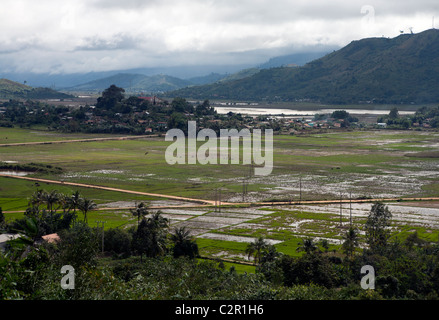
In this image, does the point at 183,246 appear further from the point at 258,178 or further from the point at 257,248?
the point at 258,178

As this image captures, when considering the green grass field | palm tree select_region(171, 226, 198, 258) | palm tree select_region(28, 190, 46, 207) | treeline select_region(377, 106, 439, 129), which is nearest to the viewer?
palm tree select_region(171, 226, 198, 258)

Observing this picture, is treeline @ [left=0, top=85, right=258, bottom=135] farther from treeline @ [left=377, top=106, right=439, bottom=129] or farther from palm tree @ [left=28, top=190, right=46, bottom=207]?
palm tree @ [left=28, top=190, right=46, bottom=207]

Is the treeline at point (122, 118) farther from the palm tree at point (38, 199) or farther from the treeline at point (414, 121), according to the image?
the palm tree at point (38, 199)

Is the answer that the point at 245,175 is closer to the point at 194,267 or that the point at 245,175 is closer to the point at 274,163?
the point at 274,163

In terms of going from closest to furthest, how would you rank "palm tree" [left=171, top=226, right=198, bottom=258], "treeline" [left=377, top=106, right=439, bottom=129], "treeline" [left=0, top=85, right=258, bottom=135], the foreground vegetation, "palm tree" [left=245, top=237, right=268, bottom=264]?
the foreground vegetation → "palm tree" [left=245, top=237, right=268, bottom=264] → "palm tree" [left=171, top=226, right=198, bottom=258] → "treeline" [left=0, top=85, right=258, bottom=135] → "treeline" [left=377, top=106, right=439, bottom=129]

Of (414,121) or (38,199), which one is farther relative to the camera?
(414,121)

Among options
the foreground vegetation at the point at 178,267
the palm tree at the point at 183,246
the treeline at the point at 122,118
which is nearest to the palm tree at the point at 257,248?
the foreground vegetation at the point at 178,267

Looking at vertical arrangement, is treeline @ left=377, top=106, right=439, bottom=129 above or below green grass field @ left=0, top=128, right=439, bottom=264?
above

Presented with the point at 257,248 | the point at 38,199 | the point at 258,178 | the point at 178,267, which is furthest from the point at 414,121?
the point at 178,267

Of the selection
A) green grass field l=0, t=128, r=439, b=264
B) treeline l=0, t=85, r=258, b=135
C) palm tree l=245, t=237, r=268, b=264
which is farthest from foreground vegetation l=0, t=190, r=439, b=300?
treeline l=0, t=85, r=258, b=135
